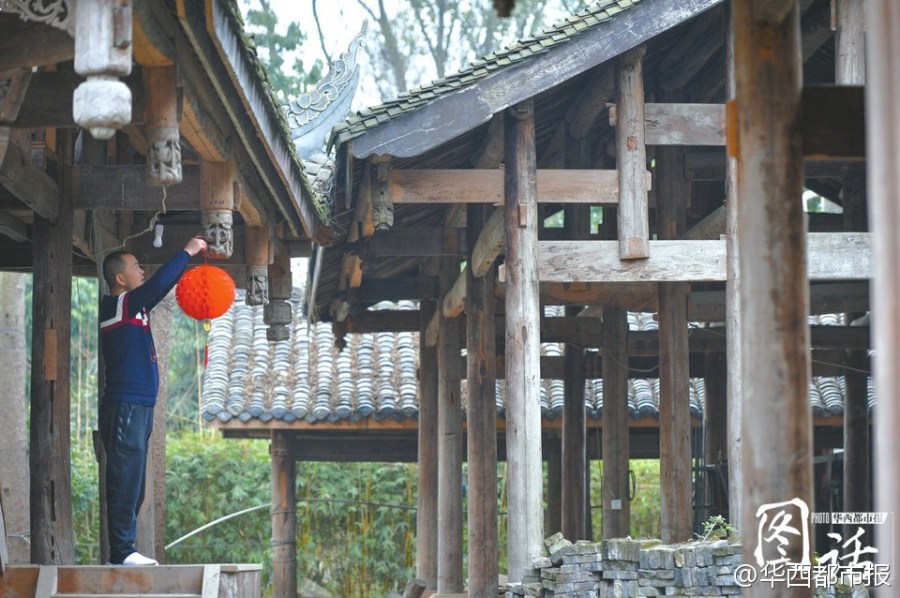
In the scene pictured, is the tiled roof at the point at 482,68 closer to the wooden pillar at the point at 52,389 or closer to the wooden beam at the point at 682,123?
the wooden beam at the point at 682,123

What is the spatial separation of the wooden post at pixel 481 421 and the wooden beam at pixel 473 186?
171 cm

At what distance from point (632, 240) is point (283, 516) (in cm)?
814

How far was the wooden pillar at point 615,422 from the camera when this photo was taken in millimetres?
13047

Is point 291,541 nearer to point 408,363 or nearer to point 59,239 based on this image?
point 408,363

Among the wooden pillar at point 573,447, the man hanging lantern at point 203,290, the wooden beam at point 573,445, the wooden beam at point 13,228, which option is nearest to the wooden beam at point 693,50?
the man hanging lantern at point 203,290

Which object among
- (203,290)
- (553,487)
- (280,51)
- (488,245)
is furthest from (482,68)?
(280,51)

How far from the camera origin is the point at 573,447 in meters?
15.0

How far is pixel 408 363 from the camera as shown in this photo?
17.4m

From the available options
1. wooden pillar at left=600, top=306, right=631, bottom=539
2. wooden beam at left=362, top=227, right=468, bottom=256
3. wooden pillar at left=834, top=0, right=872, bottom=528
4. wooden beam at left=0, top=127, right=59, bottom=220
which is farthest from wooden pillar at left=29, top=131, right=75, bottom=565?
wooden pillar at left=834, top=0, right=872, bottom=528

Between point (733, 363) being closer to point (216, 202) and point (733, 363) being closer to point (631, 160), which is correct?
point (631, 160)

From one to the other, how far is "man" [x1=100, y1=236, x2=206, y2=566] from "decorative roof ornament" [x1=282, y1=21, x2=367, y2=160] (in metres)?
5.17

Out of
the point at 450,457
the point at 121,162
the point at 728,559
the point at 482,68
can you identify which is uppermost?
the point at 482,68

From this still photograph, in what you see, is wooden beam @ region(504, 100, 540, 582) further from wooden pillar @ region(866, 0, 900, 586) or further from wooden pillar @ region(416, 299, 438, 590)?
wooden pillar @ region(866, 0, 900, 586)

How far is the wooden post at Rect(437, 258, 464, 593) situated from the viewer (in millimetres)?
13375
